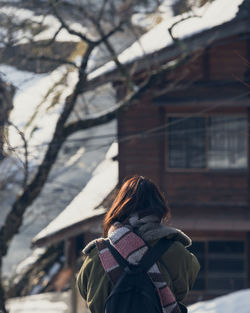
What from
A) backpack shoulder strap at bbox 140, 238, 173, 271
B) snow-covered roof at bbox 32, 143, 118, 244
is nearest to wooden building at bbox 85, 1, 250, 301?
snow-covered roof at bbox 32, 143, 118, 244

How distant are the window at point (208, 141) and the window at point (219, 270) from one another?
1855 millimetres

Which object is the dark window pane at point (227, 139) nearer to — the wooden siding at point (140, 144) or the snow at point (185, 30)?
the wooden siding at point (140, 144)

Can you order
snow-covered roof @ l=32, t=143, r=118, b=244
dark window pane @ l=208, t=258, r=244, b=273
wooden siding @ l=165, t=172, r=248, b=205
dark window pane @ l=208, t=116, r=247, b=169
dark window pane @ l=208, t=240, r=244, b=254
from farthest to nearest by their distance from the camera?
dark window pane @ l=208, t=240, r=244, b=254, dark window pane @ l=208, t=258, r=244, b=273, wooden siding @ l=165, t=172, r=248, b=205, dark window pane @ l=208, t=116, r=247, b=169, snow-covered roof @ l=32, t=143, r=118, b=244

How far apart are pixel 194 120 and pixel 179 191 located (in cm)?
157

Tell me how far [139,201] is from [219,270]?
10.7 m

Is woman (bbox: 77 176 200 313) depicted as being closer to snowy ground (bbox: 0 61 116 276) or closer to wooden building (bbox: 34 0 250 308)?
wooden building (bbox: 34 0 250 308)

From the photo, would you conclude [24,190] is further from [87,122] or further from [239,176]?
[239,176]

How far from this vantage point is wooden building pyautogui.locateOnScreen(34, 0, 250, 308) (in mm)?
12406

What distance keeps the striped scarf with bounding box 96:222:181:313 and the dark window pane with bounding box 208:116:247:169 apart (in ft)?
31.7

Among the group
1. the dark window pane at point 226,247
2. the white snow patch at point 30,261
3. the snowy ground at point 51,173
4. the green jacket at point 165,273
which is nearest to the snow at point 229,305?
the green jacket at point 165,273

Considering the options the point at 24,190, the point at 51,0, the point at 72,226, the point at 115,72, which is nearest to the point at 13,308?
the point at 72,226

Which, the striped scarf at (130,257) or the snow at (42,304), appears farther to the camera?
the snow at (42,304)

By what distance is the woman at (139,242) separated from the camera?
9.62ft

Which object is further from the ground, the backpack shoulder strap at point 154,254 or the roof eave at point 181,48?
the roof eave at point 181,48
